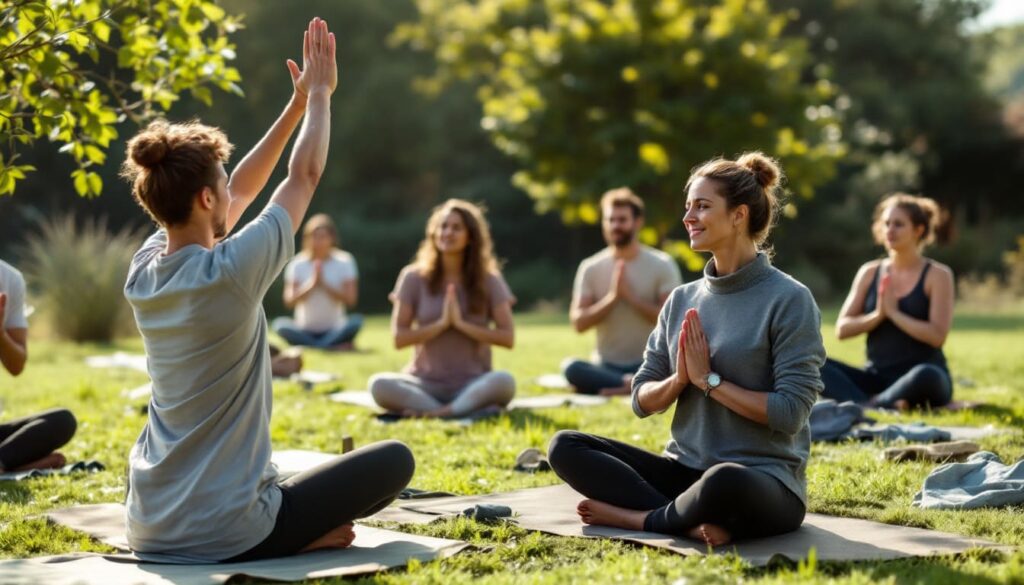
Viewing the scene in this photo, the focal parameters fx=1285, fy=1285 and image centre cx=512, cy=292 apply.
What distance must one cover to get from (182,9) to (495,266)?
10.8 ft

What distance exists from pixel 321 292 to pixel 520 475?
885cm

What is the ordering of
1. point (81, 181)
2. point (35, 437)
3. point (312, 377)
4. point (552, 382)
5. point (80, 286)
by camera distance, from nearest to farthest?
1. point (81, 181)
2. point (35, 437)
3. point (552, 382)
4. point (312, 377)
5. point (80, 286)

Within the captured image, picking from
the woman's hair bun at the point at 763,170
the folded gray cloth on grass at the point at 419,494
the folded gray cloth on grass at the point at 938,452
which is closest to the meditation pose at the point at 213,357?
the folded gray cloth on grass at the point at 419,494

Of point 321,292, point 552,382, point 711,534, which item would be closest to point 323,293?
point 321,292

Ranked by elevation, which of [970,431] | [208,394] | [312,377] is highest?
[208,394]

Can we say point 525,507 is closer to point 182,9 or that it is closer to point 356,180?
point 182,9

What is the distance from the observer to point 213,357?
4.07 m

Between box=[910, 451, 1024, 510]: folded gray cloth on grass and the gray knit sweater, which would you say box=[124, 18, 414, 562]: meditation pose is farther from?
box=[910, 451, 1024, 510]: folded gray cloth on grass

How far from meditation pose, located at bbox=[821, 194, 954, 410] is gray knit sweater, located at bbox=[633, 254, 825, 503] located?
384 cm

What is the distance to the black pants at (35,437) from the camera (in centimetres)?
641

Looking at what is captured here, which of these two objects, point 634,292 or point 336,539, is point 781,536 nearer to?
point 336,539

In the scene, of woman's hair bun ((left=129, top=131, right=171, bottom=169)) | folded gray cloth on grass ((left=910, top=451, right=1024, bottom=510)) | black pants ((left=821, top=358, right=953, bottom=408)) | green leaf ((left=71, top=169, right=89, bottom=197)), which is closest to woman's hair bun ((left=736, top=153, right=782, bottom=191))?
folded gray cloth on grass ((left=910, top=451, right=1024, bottom=510))

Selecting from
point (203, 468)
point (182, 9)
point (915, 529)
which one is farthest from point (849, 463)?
point (182, 9)

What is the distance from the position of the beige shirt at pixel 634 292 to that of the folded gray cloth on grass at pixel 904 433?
3.13 metres
